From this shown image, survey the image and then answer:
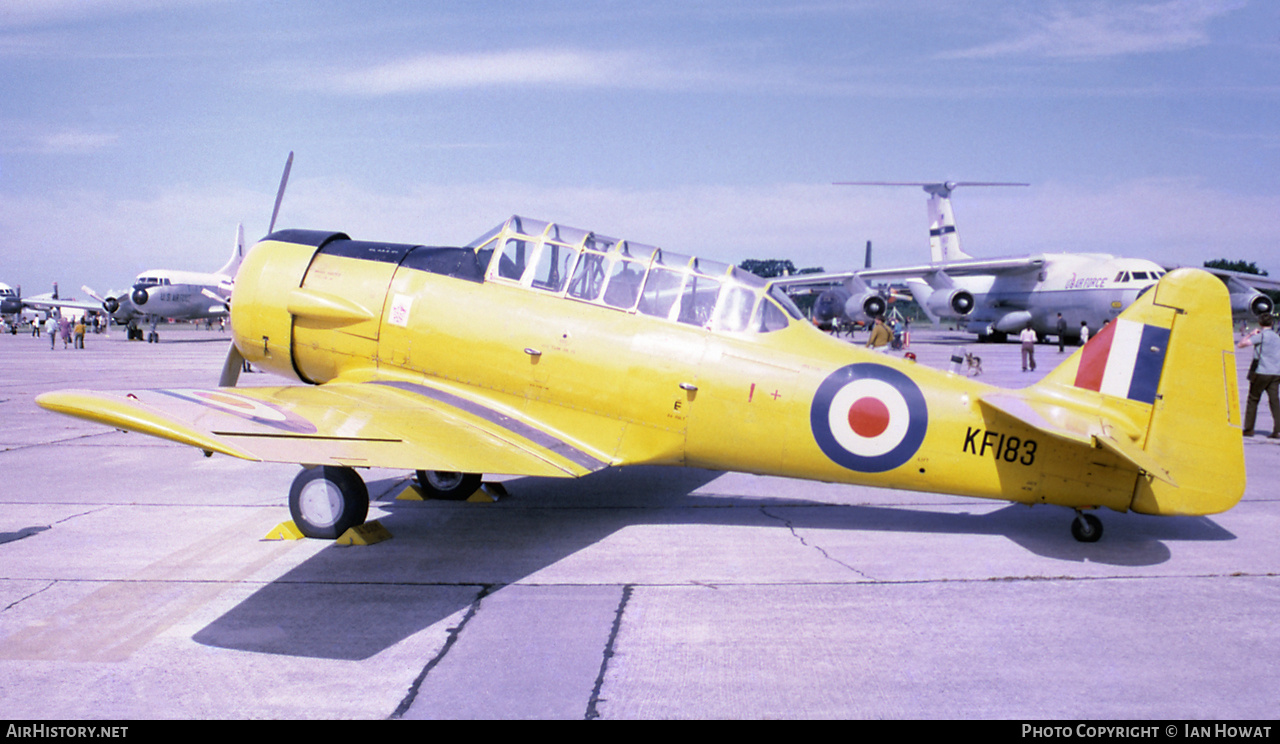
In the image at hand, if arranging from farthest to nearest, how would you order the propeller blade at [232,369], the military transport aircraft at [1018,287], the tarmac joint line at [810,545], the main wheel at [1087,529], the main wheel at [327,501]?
1. the military transport aircraft at [1018,287]
2. the propeller blade at [232,369]
3. the main wheel at [1087,529]
4. the main wheel at [327,501]
5. the tarmac joint line at [810,545]

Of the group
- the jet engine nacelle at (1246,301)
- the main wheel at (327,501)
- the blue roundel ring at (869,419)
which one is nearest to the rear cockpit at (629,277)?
the blue roundel ring at (869,419)

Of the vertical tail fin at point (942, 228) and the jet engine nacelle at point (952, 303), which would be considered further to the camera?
the vertical tail fin at point (942, 228)

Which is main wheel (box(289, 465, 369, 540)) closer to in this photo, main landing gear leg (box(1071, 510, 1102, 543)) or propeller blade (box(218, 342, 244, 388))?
propeller blade (box(218, 342, 244, 388))

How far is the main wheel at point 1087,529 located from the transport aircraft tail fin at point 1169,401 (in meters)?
0.41

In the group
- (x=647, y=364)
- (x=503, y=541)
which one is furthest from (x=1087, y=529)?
(x=503, y=541)

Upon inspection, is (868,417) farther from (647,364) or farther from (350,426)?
(350,426)

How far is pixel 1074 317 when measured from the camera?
33.6 m

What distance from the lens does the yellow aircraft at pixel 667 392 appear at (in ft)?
18.9

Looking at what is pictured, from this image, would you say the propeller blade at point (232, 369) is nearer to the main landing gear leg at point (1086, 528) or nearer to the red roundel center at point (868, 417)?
the red roundel center at point (868, 417)

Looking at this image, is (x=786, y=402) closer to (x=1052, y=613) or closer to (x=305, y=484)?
(x=1052, y=613)

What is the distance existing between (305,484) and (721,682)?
11.7 ft

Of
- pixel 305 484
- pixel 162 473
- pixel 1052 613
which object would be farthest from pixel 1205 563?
pixel 162 473

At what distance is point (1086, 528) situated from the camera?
6215 millimetres

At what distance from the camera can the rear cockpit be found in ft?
21.6
